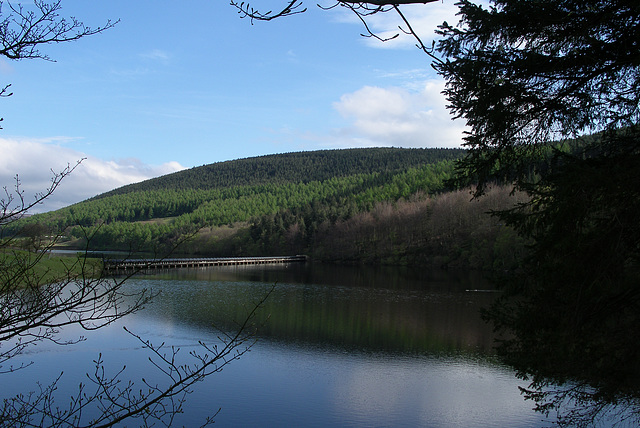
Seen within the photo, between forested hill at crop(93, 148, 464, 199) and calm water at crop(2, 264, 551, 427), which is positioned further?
forested hill at crop(93, 148, 464, 199)

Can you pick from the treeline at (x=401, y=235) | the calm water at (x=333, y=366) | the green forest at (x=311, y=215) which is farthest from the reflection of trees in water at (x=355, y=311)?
the treeline at (x=401, y=235)

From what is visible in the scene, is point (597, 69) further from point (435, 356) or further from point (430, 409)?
point (435, 356)

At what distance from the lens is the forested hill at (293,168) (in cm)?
15125

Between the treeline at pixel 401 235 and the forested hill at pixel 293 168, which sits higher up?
the forested hill at pixel 293 168

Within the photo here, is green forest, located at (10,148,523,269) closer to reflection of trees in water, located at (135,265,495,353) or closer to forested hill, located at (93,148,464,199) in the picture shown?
forested hill, located at (93,148,464,199)

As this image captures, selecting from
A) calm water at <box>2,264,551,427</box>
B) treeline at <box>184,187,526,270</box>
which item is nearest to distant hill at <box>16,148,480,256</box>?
treeline at <box>184,187,526,270</box>

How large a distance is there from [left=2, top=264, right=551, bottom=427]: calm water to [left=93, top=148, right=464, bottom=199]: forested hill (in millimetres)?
117846

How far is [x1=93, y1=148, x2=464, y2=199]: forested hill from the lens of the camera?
151250mm

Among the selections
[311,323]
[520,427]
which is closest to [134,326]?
[311,323]

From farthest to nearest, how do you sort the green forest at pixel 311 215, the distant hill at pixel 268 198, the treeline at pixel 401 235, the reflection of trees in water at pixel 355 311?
the distant hill at pixel 268 198
the treeline at pixel 401 235
the green forest at pixel 311 215
the reflection of trees in water at pixel 355 311

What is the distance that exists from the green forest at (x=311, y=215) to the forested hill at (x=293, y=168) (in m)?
0.37

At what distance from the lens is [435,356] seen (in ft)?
56.5

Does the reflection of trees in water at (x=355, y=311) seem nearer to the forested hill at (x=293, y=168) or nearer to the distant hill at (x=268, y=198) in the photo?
the distant hill at (x=268, y=198)

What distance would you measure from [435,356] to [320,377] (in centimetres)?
464
